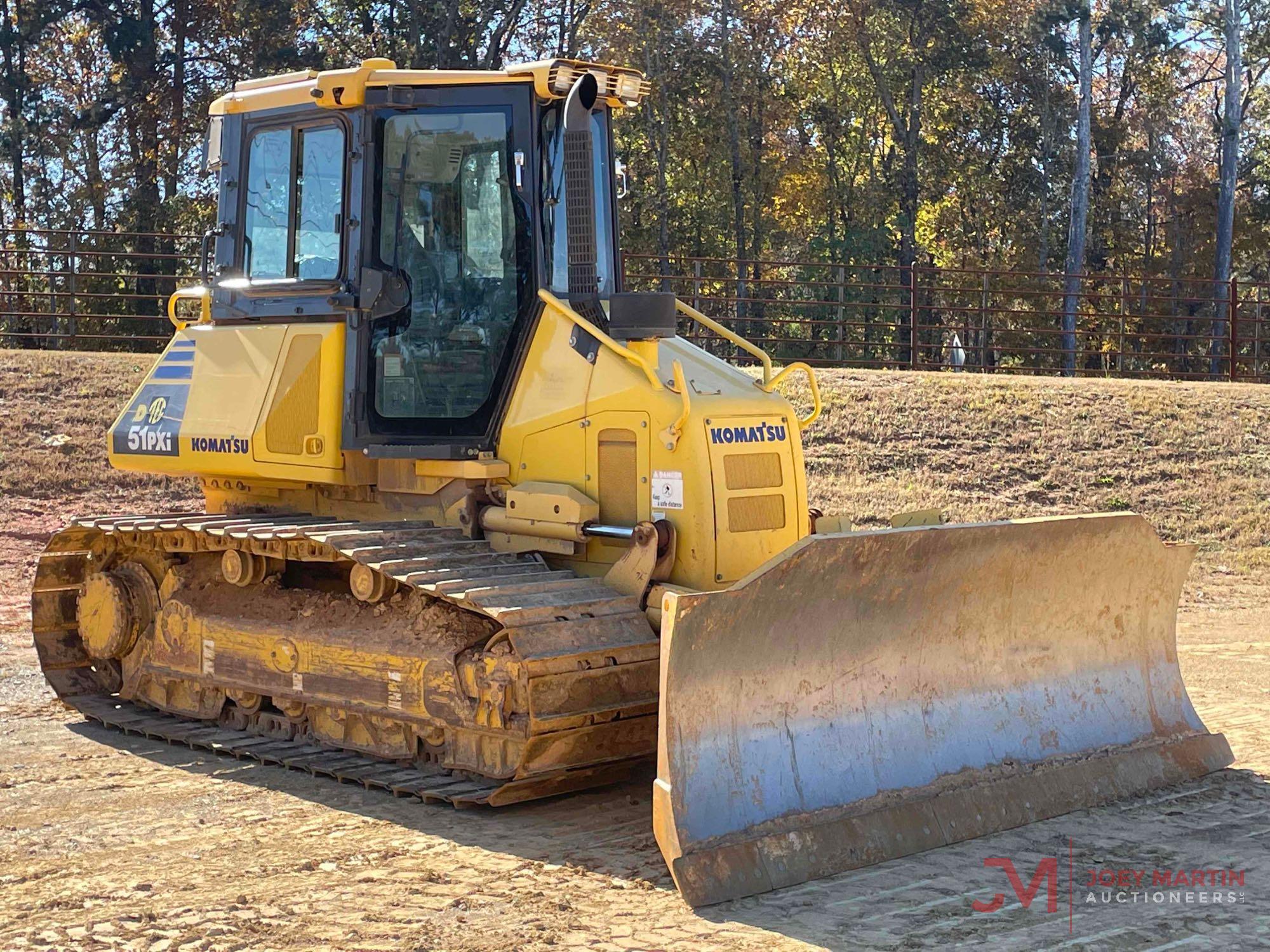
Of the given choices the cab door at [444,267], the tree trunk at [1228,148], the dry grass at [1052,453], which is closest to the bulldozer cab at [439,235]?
the cab door at [444,267]

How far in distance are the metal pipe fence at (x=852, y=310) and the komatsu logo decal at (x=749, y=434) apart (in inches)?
367

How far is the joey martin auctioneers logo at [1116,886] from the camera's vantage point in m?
5.11

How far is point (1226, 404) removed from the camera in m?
17.8

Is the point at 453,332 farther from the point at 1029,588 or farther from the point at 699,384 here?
the point at 1029,588

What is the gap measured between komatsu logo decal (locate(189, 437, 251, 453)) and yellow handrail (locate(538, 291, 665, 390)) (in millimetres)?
1802

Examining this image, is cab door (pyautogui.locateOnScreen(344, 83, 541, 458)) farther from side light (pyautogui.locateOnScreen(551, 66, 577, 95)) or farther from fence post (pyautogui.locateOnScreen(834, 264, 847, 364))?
fence post (pyautogui.locateOnScreen(834, 264, 847, 364))

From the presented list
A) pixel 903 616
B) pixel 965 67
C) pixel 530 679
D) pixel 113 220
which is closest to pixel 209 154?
pixel 530 679

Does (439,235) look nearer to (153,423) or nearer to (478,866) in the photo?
(153,423)

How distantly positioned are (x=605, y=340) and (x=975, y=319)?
25.8 metres

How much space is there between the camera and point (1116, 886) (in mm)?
5281

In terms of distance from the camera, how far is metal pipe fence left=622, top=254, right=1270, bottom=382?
21344mm

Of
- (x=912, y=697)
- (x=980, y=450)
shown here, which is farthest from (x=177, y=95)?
(x=912, y=697)

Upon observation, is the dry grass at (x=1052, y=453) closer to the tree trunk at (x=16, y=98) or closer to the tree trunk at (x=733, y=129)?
the tree trunk at (x=733, y=129)

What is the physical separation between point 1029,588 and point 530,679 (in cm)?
225
